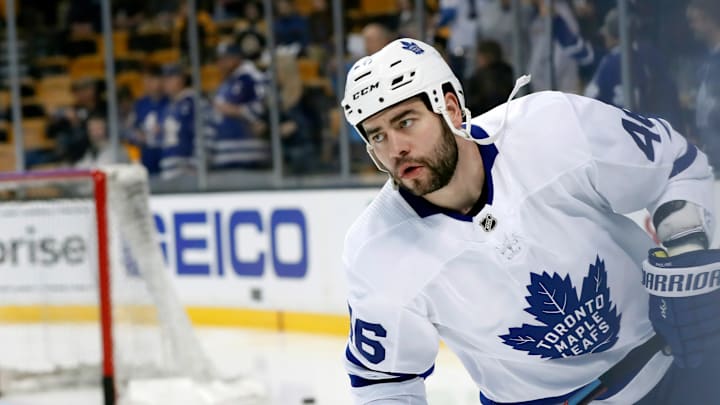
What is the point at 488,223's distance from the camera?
1972 mm

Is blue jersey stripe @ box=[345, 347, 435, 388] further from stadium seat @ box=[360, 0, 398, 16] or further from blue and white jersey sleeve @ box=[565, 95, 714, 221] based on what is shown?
stadium seat @ box=[360, 0, 398, 16]

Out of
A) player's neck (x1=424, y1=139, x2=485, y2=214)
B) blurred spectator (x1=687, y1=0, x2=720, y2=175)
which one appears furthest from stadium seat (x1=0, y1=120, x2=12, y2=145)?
blurred spectator (x1=687, y1=0, x2=720, y2=175)

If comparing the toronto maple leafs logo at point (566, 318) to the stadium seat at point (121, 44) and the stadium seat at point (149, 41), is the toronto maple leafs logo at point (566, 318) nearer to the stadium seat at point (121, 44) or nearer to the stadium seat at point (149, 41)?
the stadium seat at point (149, 41)

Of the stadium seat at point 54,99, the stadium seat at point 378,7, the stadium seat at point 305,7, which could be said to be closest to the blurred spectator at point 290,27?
the stadium seat at point 305,7

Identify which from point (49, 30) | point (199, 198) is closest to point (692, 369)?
point (199, 198)

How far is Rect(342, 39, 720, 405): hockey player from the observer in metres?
1.90

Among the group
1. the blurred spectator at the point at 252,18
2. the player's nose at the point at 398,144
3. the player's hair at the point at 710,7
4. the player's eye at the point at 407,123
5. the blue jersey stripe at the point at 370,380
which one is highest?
the player's hair at the point at 710,7

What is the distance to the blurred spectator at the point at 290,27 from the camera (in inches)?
271

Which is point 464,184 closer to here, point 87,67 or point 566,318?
point 566,318

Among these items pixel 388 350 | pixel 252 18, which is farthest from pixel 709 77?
pixel 252 18

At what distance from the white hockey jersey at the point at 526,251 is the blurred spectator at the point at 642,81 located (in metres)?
0.13

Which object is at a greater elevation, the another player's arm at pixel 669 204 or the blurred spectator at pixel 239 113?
the another player's arm at pixel 669 204

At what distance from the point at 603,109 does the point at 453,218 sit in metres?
0.30

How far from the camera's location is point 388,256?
1.98 meters
